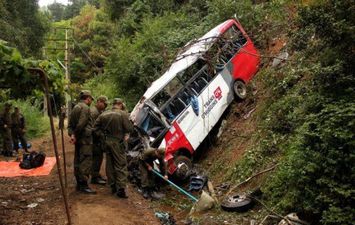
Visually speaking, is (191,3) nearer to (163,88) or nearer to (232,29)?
(232,29)

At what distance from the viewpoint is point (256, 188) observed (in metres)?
7.92

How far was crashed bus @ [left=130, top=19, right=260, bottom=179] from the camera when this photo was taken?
11.0 metres

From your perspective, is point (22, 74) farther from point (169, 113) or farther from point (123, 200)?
point (169, 113)

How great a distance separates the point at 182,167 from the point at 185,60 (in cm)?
350

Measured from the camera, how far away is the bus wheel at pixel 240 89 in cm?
1307

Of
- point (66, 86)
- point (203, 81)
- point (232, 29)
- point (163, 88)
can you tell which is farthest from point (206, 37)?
point (66, 86)

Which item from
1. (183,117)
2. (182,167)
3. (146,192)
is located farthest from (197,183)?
(183,117)

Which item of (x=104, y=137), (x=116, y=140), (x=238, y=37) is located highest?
(x=104, y=137)

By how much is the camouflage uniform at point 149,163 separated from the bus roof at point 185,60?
212 centimetres

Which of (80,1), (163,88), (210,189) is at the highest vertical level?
(80,1)

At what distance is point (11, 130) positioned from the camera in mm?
14094

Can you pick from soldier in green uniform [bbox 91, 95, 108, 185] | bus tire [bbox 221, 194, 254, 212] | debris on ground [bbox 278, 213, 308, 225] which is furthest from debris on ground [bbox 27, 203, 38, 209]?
debris on ground [bbox 278, 213, 308, 225]

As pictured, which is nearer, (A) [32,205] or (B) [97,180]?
(A) [32,205]

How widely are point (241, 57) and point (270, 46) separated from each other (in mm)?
1972
